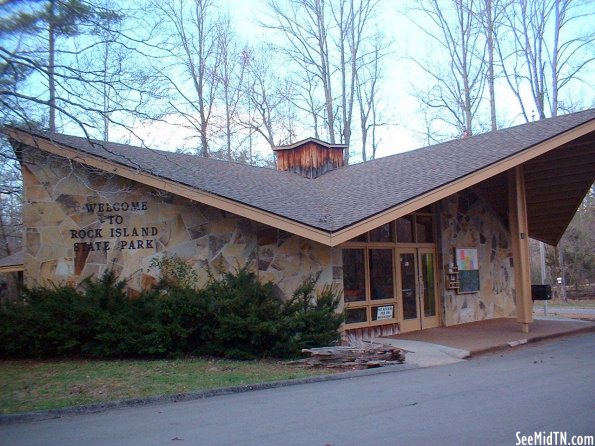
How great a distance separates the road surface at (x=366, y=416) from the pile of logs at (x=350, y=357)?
106 cm

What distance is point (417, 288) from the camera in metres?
17.8

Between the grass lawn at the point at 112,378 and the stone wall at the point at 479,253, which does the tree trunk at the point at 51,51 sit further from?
the stone wall at the point at 479,253

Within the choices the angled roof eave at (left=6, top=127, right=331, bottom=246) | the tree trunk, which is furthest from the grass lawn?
the tree trunk

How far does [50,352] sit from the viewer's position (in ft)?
43.9

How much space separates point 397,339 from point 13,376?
28.5 ft

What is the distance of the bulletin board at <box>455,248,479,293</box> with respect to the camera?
62.5 ft

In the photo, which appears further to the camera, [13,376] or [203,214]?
[203,214]

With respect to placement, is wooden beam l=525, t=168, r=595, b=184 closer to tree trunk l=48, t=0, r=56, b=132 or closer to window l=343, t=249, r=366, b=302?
window l=343, t=249, r=366, b=302

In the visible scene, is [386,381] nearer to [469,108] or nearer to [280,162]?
[280,162]

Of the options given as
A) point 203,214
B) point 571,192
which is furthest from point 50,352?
point 571,192

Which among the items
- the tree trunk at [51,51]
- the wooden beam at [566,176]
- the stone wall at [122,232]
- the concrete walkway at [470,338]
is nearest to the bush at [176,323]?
the stone wall at [122,232]

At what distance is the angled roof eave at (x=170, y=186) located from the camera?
13.1m

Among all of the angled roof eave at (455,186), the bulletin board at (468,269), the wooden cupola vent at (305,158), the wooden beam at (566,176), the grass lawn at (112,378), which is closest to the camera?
the grass lawn at (112,378)

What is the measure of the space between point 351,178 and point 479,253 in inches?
186
